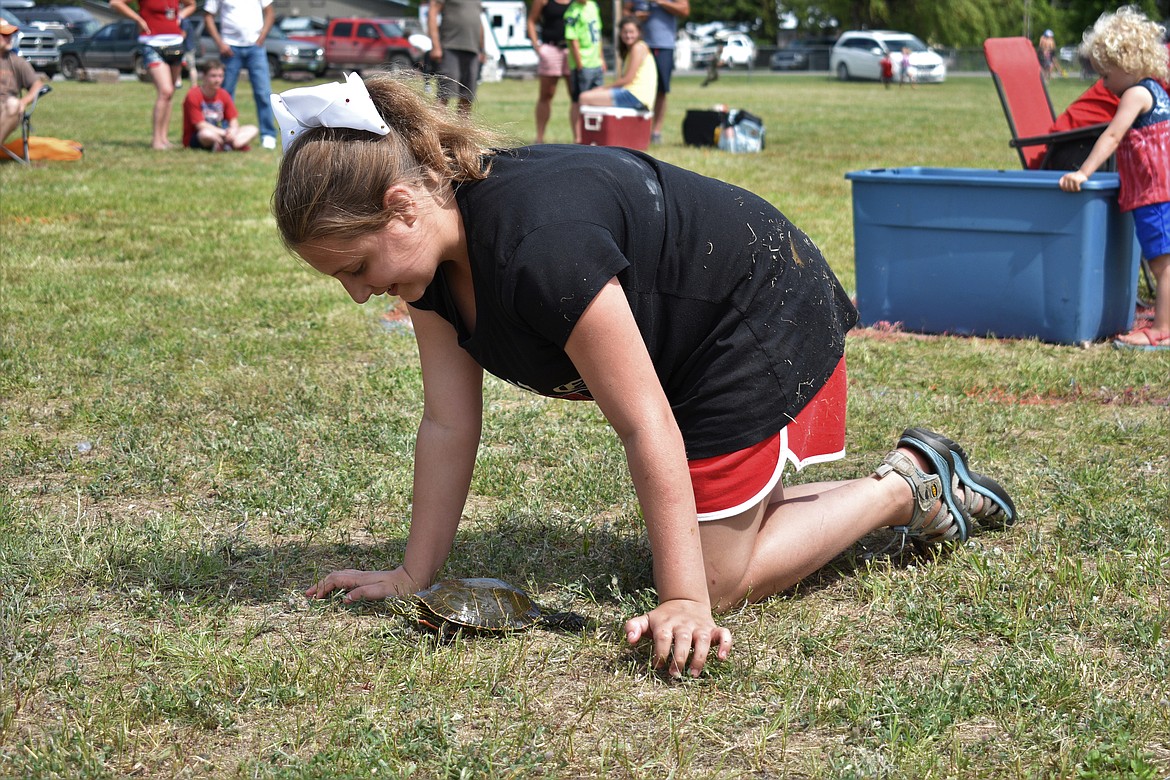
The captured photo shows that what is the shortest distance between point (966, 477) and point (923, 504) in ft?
0.71

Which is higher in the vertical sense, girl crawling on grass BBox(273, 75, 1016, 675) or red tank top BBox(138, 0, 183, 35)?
red tank top BBox(138, 0, 183, 35)

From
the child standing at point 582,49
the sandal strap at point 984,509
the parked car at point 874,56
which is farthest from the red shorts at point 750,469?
the parked car at point 874,56

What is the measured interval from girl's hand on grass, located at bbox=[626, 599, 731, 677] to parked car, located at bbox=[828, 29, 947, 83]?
3646 cm

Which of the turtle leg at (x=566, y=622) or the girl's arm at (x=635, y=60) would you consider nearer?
the turtle leg at (x=566, y=622)

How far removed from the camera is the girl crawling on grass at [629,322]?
2.11m

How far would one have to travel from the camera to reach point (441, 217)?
2197 millimetres

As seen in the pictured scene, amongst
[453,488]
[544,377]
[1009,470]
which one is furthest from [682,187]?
[1009,470]

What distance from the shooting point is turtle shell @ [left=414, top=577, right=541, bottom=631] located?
96.3 inches

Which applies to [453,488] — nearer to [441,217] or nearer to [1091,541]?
[441,217]

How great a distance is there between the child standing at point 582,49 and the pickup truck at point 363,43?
20.3 metres

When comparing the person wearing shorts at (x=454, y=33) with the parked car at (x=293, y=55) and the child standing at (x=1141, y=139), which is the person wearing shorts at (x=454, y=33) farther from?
the parked car at (x=293, y=55)

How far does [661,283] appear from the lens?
2354 millimetres

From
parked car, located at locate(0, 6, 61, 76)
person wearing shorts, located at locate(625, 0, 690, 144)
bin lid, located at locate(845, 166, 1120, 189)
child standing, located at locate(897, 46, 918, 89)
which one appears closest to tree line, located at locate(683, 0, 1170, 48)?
child standing, located at locate(897, 46, 918, 89)

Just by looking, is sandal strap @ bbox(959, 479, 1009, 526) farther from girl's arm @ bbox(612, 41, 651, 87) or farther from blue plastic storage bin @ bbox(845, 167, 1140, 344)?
girl's arm @ bbox(612, 41, 651, 87)
